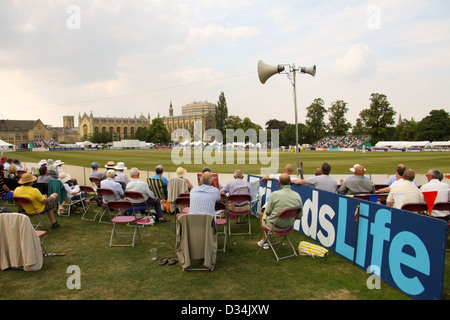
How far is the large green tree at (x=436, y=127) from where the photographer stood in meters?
70.9

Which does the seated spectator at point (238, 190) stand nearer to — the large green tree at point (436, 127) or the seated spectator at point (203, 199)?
the seated spectator at point (203, 199)

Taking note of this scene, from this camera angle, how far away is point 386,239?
403 centimetres

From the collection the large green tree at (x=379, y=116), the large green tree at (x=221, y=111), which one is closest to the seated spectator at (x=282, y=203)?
the large green tree at (x=379, y=116)

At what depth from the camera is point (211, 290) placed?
3838 millimetres

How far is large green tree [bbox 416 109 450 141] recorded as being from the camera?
2793 inches

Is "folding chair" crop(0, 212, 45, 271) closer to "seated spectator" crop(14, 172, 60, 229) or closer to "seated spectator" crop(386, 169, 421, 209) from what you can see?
"seated spectator" crop(14, 172, 60, 229)

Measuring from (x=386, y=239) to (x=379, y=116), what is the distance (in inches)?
2989

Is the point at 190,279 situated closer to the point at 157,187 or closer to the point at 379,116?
the point at 157,187

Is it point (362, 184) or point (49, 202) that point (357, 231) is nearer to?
point (362, 184)

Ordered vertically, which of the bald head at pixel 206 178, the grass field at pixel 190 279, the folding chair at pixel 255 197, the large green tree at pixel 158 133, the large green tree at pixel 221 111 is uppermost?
the large green tree at pixel 221 111

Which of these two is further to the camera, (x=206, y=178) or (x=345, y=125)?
(x=345, y=125)

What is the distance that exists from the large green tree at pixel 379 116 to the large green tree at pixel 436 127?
10789 millimetres

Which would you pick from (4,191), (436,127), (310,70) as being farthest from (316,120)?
(4,191)

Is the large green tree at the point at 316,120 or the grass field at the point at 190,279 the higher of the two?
the large green tree at the point at 316,120
